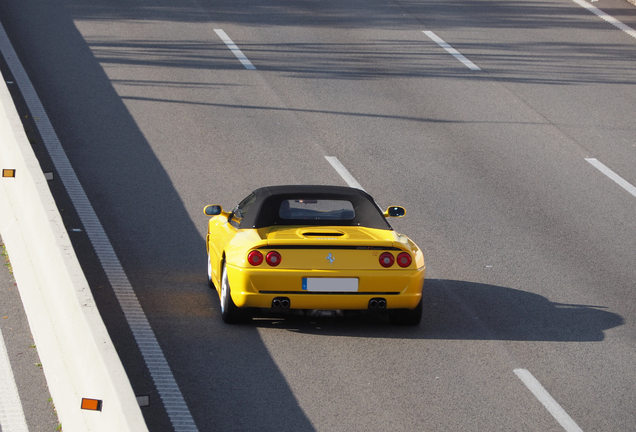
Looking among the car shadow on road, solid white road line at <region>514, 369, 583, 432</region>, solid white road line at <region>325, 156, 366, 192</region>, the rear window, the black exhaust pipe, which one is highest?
the rear window

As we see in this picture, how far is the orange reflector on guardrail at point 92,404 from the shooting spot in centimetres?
518

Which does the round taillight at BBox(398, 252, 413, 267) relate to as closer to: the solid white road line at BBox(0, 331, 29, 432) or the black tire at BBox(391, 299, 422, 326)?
the black tire at BBox(391, 299, 422, 326)

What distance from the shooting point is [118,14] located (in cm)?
2120

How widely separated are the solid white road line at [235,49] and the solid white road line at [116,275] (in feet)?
14.0

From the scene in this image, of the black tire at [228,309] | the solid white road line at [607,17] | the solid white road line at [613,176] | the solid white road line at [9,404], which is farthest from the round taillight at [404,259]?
the solid white road line at [607,17]

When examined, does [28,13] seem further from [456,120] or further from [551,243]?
[551,243]

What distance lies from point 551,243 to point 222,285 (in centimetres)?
453

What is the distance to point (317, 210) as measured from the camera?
830 centimetres

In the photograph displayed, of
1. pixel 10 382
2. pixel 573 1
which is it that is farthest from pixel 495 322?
pixel 573 1

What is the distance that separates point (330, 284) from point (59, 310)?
224 cm

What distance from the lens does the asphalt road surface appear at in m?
6.96

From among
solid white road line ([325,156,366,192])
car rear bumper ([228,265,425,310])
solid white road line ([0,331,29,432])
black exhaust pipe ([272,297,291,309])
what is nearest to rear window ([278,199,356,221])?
car rear bumper ([228,265,425,310])

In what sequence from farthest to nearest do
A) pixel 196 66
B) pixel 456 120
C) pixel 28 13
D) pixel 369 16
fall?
1. pixel 369 16
2. pixel 28 13
3. pixel 196 66
4. pixel 456 120

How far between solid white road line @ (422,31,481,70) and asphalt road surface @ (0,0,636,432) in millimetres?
93
